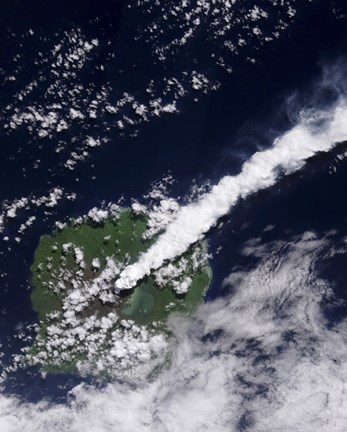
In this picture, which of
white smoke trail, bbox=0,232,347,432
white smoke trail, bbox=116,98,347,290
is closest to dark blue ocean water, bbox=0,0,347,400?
white smoke trail, bbox=116,98,347,290

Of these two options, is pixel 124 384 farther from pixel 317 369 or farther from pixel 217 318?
pixel 317 369

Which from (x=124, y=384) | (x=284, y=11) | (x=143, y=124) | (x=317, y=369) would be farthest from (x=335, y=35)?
(x=124, y=384)

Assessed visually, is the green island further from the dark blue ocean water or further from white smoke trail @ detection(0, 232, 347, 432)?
white smoke trail @ detection(0, 232, 347, 432)

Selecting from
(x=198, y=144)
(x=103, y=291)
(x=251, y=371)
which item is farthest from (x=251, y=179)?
(x=251, y=371)

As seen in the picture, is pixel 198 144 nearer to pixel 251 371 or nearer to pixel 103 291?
pixel 103 291

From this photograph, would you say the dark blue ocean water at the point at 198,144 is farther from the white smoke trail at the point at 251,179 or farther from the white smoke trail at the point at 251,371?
the white smoke trail at the point at 251,371

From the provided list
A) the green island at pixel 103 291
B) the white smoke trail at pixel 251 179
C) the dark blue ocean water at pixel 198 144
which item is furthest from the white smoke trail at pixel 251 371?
the white smoke trail at pixel 251 179
